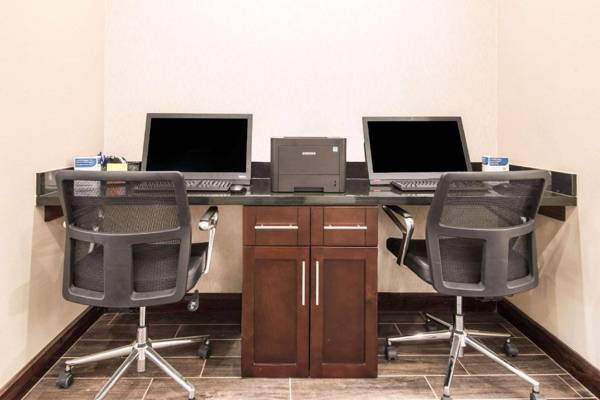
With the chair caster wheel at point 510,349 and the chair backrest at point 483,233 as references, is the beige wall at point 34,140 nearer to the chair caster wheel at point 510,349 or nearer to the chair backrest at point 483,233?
the chair backrest at point 483,233

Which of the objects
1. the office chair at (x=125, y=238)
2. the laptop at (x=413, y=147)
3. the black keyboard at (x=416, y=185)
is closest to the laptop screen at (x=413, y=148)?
the laptop at (x=413, y=147)

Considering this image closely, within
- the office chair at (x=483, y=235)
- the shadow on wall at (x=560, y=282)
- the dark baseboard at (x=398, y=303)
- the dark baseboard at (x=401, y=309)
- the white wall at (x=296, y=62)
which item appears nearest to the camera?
the office chair at (x=483, y=235)

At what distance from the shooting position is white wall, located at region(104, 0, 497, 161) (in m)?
2.26

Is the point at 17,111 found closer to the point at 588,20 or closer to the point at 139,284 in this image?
the point at 139,284

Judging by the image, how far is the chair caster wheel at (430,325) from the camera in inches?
84.6

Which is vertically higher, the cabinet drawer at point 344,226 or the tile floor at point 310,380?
the cabinet drawer at point 344,226

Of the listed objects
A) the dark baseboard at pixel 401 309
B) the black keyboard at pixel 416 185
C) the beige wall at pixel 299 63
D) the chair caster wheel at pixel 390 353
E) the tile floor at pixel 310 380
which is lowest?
the tile floor at pixel 310 380

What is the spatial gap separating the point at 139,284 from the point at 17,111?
0.73m

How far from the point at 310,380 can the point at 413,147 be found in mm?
1155

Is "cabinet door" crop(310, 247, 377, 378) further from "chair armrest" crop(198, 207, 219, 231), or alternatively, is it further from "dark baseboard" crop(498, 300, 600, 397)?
"dark baseboard" crop(498, 300, 600, 397)

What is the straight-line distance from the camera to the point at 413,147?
7.07ft

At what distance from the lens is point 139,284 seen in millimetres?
1472

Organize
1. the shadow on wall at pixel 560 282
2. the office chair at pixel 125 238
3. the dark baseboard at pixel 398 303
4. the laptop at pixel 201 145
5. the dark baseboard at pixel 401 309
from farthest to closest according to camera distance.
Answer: the dark baseboard at pixel 398 303 → the laptop at pixel 201 145 → the shadow on wall at pixel 560 282 → the dark baseboard at pixel 401 309 → the office chair at pixel 125 238

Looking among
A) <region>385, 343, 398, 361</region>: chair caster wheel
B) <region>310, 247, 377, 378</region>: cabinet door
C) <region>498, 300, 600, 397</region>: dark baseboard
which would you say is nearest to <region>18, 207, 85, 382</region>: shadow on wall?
<region>310, 247, 377, 378</region>: cabinet door
